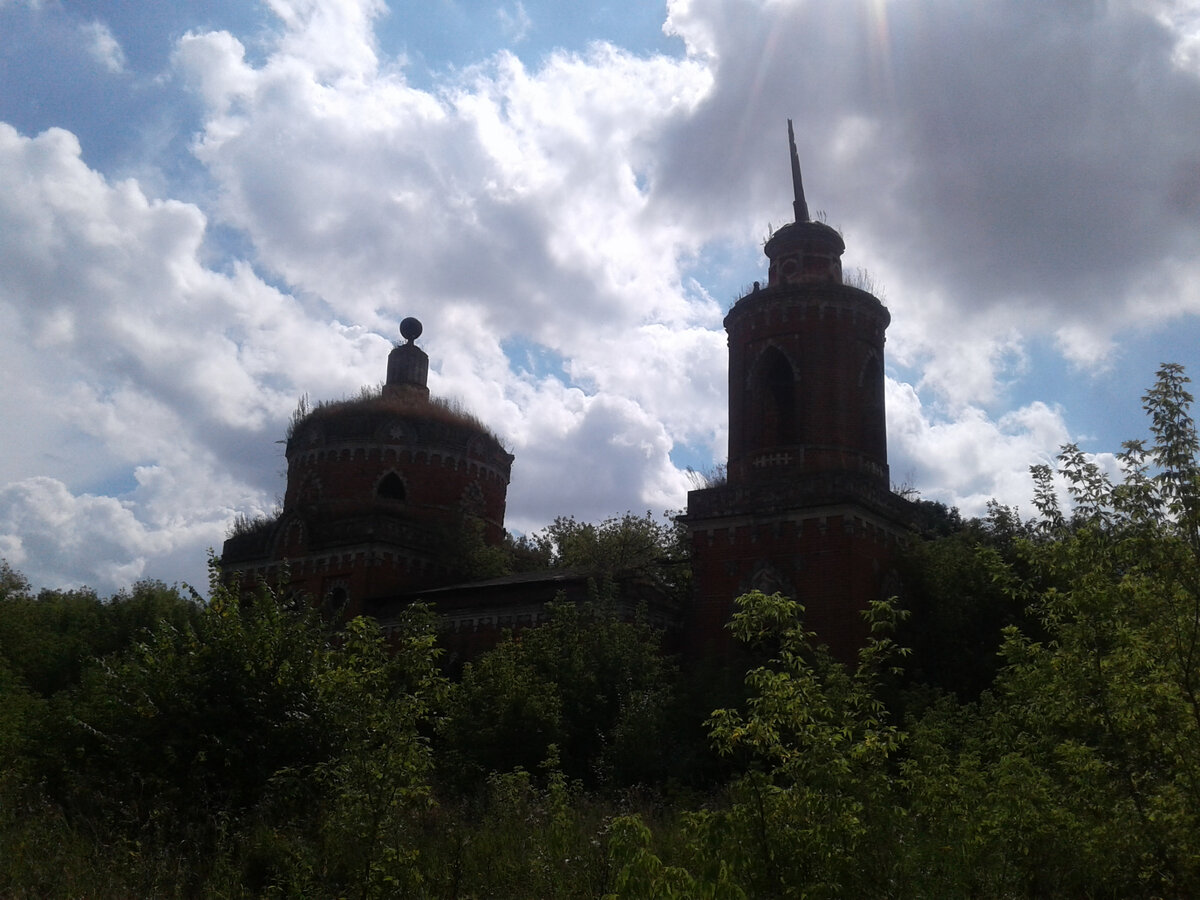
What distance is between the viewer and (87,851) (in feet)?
41.1

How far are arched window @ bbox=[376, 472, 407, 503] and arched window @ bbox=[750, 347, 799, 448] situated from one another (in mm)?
12089

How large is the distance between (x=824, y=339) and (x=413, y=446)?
524 inches

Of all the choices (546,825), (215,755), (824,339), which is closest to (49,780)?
(215,755)

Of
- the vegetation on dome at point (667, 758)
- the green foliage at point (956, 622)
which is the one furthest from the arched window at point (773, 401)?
the vegetation on dome at point (667, 758)

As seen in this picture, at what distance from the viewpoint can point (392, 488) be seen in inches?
1247

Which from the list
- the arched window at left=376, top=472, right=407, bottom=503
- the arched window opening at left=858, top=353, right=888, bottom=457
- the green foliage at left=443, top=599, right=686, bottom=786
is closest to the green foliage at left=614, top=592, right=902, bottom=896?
the green foliage at left=443, top=599, right=686, bottom=786

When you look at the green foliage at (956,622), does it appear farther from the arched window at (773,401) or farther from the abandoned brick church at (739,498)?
the arched window at (773,401)

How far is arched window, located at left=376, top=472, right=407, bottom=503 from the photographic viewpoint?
31.4 m

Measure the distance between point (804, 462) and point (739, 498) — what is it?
159cm

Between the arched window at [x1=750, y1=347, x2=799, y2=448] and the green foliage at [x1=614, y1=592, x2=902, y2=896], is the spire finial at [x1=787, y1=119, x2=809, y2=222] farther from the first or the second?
the green foliage at [x1=614, y1=592, x2=902, y2=896]

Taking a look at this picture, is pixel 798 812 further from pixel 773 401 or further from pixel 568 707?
pixel 773 401

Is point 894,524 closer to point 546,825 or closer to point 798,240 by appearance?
point 798,240

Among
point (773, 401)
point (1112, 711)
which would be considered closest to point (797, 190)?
point (773, 401)

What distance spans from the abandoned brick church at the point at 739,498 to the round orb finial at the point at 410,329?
10.4 feet
